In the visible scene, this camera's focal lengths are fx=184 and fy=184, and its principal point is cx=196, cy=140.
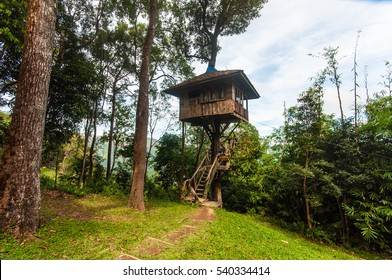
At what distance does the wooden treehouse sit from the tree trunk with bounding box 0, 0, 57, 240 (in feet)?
22.3

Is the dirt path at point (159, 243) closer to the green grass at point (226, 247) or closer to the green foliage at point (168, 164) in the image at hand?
the green grass at point (226, 247)

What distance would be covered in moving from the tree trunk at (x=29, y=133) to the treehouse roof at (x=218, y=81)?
7667 millimetres

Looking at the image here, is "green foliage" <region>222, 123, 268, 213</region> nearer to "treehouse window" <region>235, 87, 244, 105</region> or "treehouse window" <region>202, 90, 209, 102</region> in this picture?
"treehouse window" <region>235, 87, 244, 105</region>

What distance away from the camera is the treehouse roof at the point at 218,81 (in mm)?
10438

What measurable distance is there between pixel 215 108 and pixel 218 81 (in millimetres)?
1640

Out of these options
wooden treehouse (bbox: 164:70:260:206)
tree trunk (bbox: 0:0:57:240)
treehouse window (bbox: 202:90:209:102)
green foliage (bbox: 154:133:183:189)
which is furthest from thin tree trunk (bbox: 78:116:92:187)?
tree trunk (bbox: 0:0:57:240)

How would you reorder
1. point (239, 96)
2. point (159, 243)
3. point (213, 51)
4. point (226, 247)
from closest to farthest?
point (159, 243)
point (226, 247)
point (239, 96)
point (213, 51)

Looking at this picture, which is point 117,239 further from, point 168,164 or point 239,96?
point 168,164

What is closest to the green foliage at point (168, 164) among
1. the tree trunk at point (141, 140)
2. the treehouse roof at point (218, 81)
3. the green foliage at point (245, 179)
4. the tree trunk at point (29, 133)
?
the green foliage at point (245, 179)

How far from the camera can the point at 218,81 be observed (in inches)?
432

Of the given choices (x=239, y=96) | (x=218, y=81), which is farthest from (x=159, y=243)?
(x=239, y=96)

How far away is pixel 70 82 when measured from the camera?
→ 9.35 metres

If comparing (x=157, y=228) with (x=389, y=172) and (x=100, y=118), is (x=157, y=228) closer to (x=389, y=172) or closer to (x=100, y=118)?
(x=389, y=172)

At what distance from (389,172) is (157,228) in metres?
9.38
